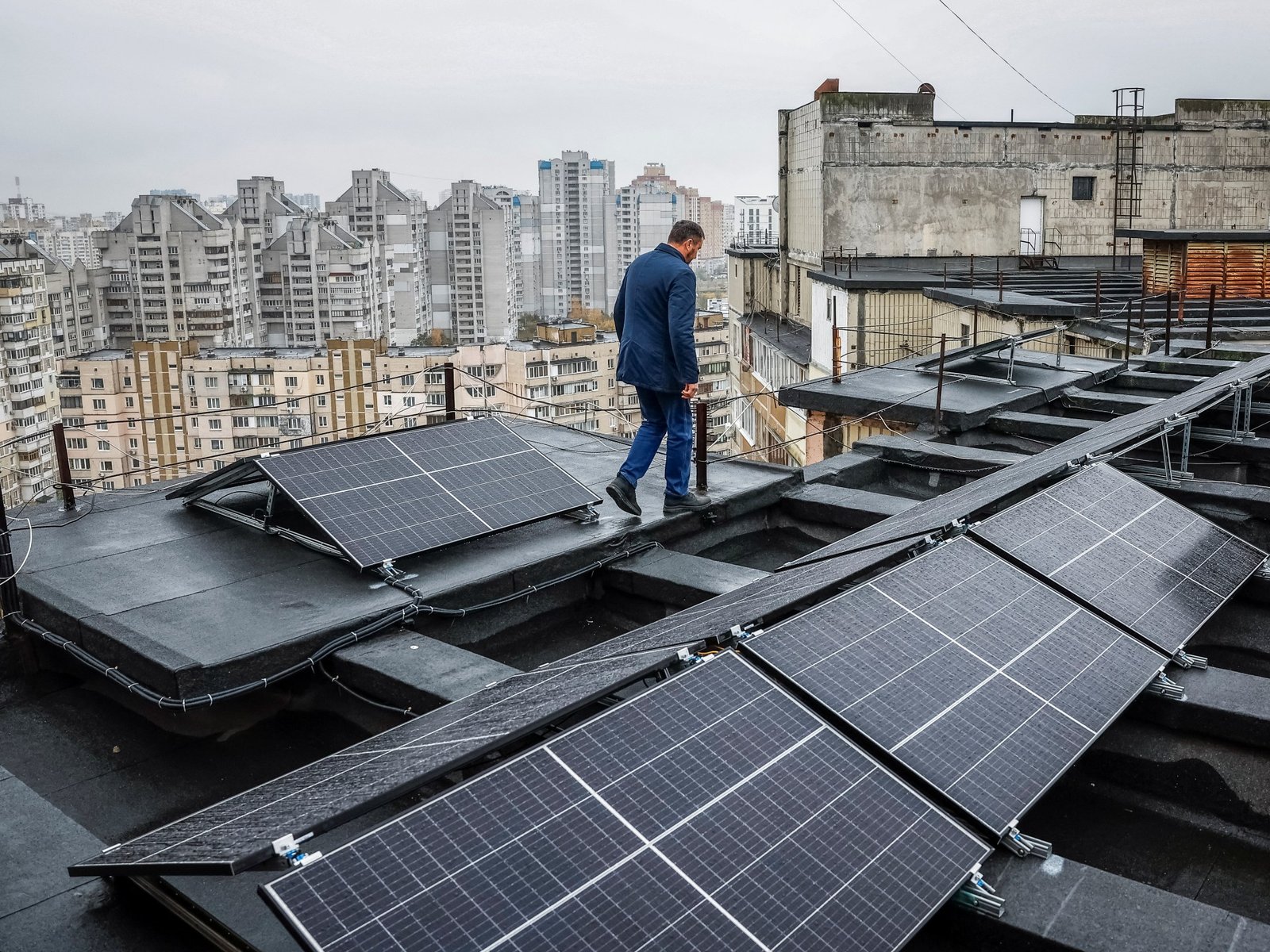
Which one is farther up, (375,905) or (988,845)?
(375,905)

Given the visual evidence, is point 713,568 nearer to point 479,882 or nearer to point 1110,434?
point 1110,434

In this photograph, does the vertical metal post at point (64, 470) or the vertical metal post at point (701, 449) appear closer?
the vertical metal post at point (64, 470)

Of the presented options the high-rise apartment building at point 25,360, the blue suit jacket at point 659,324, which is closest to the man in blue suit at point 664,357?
the blue suit jacket at point 659,324

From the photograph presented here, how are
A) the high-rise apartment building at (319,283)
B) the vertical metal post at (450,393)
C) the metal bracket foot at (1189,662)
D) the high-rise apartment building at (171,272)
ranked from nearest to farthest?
the metal bracket foot at (1189,662)
the vertical metal post at (450,393)
the high-rise apartment building at (171,272)
the high-rise apartment building at (319,283)

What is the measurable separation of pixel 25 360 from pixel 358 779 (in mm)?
80214

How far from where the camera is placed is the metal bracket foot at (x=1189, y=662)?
505cm

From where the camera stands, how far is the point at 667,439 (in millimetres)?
8250

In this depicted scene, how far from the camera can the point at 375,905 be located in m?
2.83

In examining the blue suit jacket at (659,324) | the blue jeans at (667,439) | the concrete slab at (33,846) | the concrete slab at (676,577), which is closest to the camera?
the concrete slab at (33,846)

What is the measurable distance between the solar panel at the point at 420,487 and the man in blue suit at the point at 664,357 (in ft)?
1.72

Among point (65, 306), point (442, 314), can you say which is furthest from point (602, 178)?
point (65, 306)

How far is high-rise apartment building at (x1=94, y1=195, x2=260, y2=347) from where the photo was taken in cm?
10381

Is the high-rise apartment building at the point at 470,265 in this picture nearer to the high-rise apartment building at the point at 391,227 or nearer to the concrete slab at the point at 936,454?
the high-rise apartment building at the point at 391,227

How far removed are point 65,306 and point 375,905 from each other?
111 m
